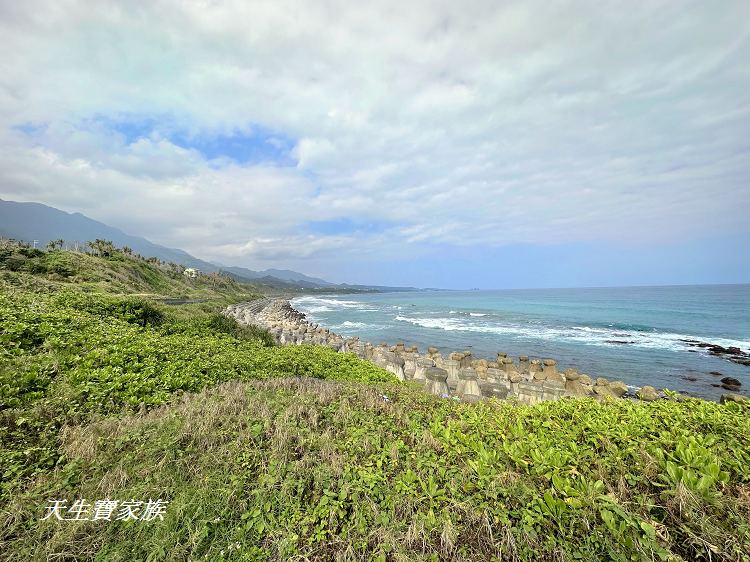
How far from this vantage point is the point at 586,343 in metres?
26.2

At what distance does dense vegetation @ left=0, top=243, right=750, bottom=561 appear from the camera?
2.38 meters

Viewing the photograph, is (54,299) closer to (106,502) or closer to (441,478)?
(106,502)

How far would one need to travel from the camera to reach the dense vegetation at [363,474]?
2375mm

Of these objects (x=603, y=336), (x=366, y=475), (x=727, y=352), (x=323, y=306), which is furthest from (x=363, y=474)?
(x=323, y=306)

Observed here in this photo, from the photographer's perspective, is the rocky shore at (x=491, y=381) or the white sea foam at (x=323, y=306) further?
the white sea foam at (x=323, y=306)

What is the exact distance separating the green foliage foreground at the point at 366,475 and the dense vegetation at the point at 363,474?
16 mm

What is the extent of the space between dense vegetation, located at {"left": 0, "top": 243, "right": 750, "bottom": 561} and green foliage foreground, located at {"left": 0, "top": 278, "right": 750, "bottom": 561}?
0.05ft

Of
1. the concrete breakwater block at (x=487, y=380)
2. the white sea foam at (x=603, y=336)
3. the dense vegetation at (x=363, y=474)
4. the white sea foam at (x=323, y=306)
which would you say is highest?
the dense vegetation at (x=363, y=474)

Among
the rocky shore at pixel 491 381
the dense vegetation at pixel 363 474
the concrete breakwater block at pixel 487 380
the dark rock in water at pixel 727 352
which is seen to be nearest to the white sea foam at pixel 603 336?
the dark rock in water at pixel 727 352

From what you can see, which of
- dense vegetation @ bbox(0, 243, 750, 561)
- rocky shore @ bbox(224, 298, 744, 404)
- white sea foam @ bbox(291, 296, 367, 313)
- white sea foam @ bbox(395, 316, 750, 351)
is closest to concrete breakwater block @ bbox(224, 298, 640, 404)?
rocky shore @ bbox(224, 298, 744, 404)

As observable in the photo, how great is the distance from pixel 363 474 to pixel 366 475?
0.13 feet

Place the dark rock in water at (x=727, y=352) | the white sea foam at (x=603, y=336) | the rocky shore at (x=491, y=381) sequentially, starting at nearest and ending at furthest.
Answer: the rocky shore at (x=491, y=381)
the dark rock in water at (x=727, y=352)
the white sea foam at (x=603, y=336)

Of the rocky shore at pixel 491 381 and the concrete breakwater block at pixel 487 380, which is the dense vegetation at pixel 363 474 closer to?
the rocky shore at pixel 491 381

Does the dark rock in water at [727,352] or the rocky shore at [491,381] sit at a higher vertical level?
the rocky shore at [491,381]
